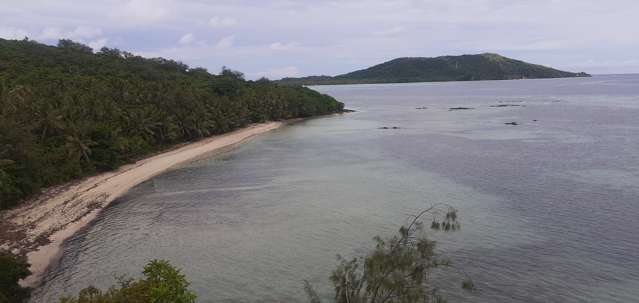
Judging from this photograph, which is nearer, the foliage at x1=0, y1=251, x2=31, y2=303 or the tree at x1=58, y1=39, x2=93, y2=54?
the foliage at x1=0, y1=251, x2=31, y2=303

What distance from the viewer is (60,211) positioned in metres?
40.2

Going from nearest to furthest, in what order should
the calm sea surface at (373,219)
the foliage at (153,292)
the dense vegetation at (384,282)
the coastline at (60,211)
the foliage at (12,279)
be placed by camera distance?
1. the dense vegetation at (384,282)
2. the foliage at (153,292)
3. the foliage at (12,279)
4. the calm sea surface at (373,219)
5. the coastline at (60,211)

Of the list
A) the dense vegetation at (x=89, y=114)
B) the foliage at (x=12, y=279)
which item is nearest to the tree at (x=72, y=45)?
the dense vegetation at (x=89, y=114)

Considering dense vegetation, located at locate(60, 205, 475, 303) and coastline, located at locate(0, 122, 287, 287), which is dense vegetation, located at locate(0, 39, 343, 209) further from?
dense vegetation, located at locate(60, 205, 475, 303)

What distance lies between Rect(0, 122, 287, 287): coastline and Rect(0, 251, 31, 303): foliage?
6.80 feet

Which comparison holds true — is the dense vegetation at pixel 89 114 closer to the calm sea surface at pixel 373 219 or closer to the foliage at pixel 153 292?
the calm sea surface at pixel 373 219

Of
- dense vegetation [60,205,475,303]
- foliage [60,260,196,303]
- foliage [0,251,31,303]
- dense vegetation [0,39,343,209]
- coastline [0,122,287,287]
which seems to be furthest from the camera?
dense vegetation [0,39,343,209]

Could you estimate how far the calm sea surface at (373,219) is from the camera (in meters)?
27.1

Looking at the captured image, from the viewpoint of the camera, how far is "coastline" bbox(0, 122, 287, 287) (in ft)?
105

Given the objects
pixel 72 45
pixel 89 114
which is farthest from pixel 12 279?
pixel 72 45

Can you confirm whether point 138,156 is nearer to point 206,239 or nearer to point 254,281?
point 206,239

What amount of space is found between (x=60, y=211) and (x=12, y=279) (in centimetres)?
1659

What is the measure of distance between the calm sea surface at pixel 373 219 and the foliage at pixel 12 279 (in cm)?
112

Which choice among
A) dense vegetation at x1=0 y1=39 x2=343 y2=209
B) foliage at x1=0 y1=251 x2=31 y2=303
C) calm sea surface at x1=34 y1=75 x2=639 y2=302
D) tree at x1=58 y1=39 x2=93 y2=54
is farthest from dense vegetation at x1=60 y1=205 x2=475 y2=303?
tree at x1=58 y1=39 x2=93 y2=54
